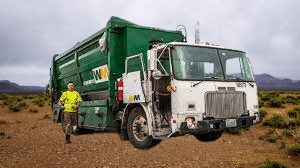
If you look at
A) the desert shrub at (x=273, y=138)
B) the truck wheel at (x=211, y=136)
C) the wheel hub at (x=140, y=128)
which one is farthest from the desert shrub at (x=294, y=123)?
the wheel hub at (x=140, y=128)

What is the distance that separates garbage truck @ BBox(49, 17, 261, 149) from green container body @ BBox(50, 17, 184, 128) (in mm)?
25

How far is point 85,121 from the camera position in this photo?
820 cm

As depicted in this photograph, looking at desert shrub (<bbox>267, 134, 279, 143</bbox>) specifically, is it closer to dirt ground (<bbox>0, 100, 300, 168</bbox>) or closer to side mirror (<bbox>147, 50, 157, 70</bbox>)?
dirt ground (<bbox>0, 100, 300, 168</bbox>)

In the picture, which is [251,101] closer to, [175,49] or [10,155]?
[175,49]

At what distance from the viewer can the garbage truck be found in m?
5.67

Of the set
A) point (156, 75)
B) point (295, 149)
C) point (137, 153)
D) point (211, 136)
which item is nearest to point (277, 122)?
point (295, 149)

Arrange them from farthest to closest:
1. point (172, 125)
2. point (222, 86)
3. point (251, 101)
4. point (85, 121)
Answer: point (85, 121), point (251, 101), point (222, 86), point (172, 125)

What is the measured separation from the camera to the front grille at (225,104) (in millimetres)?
5795

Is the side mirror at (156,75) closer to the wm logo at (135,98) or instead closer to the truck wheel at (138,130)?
the wm logo at (135,98)

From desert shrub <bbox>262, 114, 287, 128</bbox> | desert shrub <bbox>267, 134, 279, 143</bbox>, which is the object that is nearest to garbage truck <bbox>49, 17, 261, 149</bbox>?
desert shrub <bbox>267, 134, 279, 143</bbox>

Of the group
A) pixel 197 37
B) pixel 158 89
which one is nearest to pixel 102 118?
pixel 158 89

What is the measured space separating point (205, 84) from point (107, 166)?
9.54ft

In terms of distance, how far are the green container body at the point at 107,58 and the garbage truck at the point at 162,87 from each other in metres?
0.03

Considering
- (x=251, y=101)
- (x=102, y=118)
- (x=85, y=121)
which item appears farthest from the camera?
(x=85, y=121)
